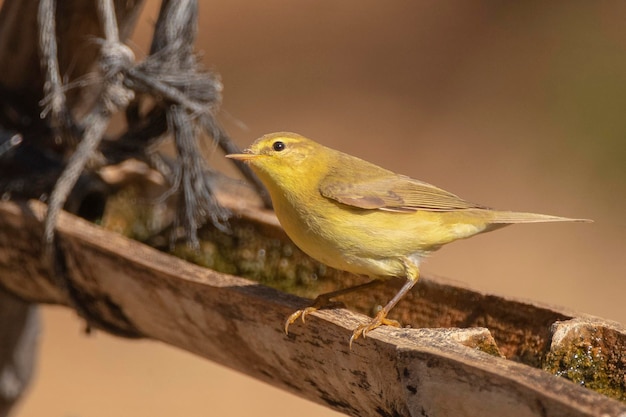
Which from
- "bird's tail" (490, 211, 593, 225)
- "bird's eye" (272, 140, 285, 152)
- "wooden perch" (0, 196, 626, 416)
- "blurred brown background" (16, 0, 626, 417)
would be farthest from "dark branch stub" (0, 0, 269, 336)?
"blurred brown background" (16, 0, 626, 417)

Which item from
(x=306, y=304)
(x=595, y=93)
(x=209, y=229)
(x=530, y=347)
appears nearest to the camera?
(x=306, y=304)

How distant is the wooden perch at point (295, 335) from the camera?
8.46 ft

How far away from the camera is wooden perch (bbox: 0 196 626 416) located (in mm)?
2580

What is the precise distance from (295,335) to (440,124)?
820cm

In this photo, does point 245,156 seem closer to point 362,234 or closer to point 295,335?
point 362,234

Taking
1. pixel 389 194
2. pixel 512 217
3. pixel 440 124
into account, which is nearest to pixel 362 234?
pixel 389 194

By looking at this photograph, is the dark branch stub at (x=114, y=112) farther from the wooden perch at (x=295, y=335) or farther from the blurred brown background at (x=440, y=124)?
the blurred brown background at (x=440, y=124)

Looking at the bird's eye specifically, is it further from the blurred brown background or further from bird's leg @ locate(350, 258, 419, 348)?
the blurred brown background

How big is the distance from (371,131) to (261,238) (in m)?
6.63

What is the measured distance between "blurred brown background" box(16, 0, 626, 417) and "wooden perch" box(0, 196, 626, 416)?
354 cm

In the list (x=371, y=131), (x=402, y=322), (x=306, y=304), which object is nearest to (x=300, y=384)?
(x=306, y=304)

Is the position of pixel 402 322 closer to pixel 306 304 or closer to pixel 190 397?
pixel 306 304

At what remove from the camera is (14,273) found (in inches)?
181

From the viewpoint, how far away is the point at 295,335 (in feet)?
11.1
